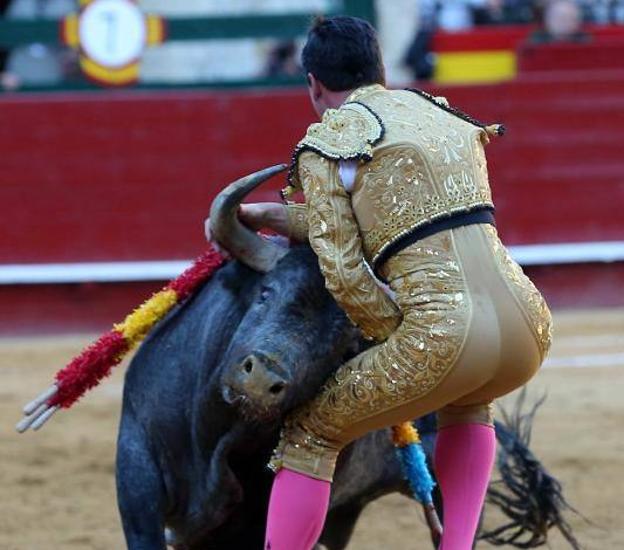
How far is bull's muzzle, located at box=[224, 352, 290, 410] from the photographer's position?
2.68 meters

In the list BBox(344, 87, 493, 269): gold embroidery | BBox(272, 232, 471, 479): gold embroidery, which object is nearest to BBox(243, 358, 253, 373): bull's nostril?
BBox(272, 232, 471, 479): gold embroidery

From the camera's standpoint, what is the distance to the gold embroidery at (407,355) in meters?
2.68

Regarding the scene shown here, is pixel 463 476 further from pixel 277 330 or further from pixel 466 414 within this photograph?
pixel 277 330

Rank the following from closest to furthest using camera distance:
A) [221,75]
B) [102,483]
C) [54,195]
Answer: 1. [102,483]
2. [54,195]
3. [221,75]

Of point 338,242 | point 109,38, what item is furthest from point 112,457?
point 109,38

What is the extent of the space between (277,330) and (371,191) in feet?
1.04

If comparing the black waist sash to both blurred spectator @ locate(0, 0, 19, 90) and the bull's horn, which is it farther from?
blurred spectator @ locate(0, 0, 19, 90)

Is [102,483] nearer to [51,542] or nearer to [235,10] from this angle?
[51,542]

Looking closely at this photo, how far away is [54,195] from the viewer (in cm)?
824

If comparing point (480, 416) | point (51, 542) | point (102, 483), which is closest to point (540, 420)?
point (102, 483)

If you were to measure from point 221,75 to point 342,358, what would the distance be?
6958 mm

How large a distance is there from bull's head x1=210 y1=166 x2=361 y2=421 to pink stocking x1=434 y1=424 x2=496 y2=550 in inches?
10.9

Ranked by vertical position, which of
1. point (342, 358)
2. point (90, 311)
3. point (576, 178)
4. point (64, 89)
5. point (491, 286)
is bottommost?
point (90, 311)

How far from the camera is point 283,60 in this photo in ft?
30.2
